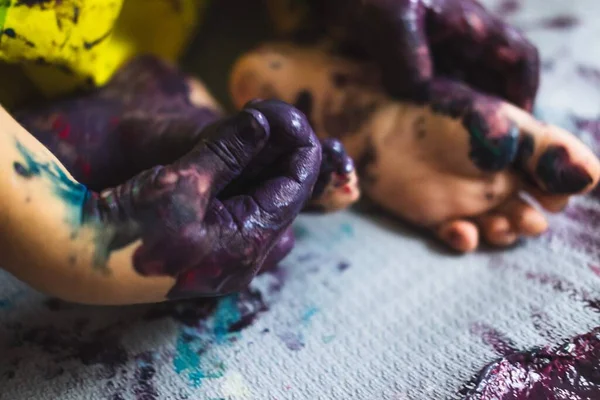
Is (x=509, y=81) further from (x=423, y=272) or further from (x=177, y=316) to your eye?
(x=177, y=316)

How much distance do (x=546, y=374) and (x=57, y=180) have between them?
38 centimetres

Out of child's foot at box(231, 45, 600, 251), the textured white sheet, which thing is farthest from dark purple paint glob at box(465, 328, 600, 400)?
child's foot at box(231, 45, 600, 251)

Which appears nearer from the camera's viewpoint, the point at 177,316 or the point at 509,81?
the point at 177,316

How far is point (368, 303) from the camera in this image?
53 cm

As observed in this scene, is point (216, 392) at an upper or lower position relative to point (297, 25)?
lower

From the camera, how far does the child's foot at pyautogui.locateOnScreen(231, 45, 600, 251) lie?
0.55m

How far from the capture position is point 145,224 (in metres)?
0.39

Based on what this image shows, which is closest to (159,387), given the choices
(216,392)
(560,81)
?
(216,392)

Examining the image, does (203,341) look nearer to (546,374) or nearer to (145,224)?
(145,224)

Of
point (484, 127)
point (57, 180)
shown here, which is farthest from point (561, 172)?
point (57, 180)

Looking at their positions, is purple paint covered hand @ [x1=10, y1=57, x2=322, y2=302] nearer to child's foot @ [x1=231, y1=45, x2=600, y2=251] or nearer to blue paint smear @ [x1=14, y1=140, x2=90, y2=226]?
blue paint smear @ [x1=14, y1=140, x2=90, y2=226]

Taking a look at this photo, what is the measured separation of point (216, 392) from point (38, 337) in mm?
157

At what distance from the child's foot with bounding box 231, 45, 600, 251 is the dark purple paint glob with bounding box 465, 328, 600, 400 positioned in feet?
0.42

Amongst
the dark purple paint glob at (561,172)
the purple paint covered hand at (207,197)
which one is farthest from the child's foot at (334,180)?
the dark purple paint glob at (561,172)
